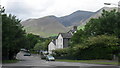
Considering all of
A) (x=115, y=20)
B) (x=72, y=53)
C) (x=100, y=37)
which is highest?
(x=115, y=20)

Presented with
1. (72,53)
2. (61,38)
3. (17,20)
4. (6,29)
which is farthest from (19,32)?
(61,38)

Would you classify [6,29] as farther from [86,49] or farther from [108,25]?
[108,25]

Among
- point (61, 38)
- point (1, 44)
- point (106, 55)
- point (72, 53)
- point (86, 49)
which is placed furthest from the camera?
point (61, 38)

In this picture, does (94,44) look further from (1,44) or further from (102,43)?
(1,44)

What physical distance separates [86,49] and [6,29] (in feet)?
65.7

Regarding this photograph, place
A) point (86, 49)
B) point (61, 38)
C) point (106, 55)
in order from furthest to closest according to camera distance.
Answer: point (61, 38), point (86, 49), point (106, 55)

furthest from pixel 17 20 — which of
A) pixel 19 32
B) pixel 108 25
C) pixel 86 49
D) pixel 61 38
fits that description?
pixel 61 38

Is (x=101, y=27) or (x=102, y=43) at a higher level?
(x=101, y=27)

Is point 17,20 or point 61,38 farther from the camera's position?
point 61,38

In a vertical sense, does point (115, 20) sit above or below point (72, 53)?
above

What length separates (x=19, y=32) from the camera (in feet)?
183

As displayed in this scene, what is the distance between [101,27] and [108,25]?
1777 millimetres

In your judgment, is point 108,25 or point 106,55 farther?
point 108,25

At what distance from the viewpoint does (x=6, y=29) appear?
152 feet
